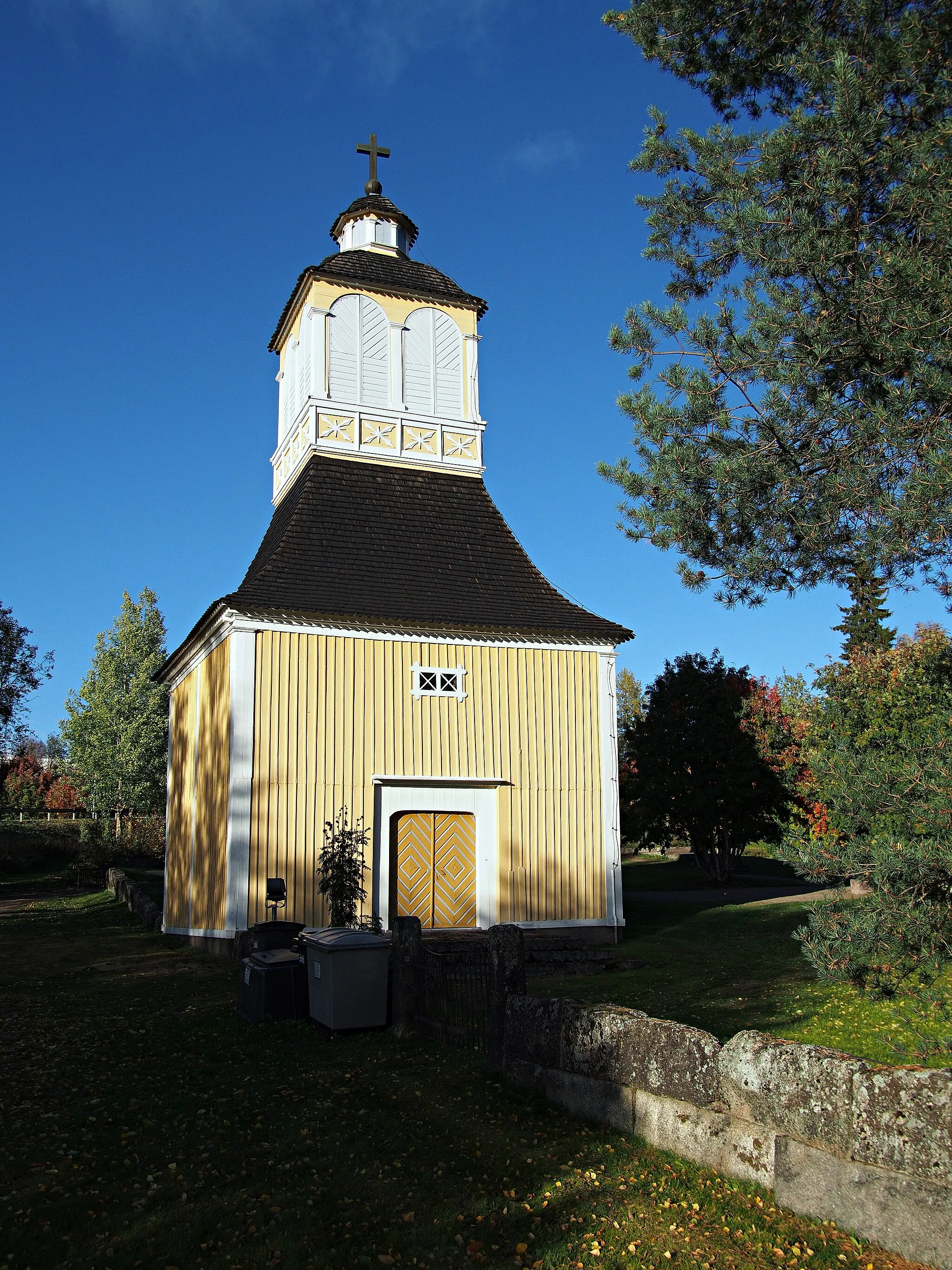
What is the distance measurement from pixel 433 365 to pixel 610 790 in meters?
9.83

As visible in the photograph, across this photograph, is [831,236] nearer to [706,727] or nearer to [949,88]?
[949,88]

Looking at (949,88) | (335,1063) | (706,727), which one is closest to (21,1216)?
(335,1063)

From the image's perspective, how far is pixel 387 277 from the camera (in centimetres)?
2153

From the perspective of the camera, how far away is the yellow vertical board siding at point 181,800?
1900 centimetres

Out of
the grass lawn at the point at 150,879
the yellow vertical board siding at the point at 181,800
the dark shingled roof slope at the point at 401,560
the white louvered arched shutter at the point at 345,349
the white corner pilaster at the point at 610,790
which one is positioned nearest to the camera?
the dark shingled roof slope at the point at 401,560

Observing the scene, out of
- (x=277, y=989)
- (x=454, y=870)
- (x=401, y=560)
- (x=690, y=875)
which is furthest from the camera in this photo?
(x=690, y=875)

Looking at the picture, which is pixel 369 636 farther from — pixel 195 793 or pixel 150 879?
pixel 150 879

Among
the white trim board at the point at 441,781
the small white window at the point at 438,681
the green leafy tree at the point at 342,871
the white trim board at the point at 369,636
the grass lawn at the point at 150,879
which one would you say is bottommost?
the grass lawn at the point at 150,879

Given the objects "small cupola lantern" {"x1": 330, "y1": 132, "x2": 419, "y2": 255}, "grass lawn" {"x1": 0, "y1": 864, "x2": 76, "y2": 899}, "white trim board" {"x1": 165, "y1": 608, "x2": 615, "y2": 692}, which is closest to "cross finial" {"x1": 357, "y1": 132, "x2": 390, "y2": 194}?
"small cupola lantern" {"x1": 330, "y1": 132, "x2": 419, "y2": 255}

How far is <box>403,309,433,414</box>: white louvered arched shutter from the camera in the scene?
68.5 ft

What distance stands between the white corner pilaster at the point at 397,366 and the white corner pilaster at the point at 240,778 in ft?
23.2

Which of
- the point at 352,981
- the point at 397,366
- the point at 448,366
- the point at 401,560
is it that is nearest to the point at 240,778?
the point at 401,560

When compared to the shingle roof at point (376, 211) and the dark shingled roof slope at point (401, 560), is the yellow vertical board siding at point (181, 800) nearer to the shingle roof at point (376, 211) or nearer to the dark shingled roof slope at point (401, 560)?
the dark shingled roof slope at point (401, 560)

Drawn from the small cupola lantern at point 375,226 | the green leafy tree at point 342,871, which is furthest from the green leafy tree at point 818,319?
the small cupola lantern at point 375,226
